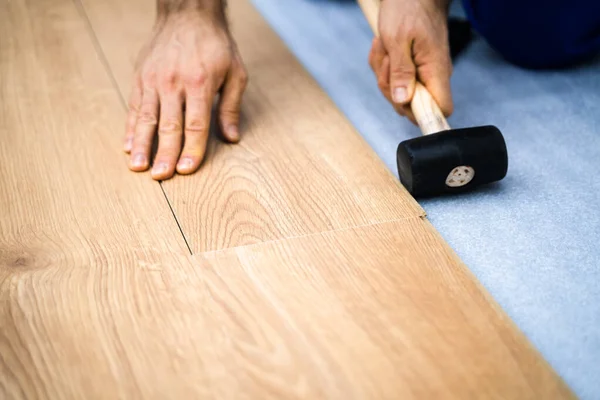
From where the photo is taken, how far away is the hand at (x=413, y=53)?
150cm

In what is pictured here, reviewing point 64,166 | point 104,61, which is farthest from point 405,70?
point 104,61

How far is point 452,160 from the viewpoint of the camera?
1.30 metres

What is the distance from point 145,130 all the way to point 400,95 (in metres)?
0.58

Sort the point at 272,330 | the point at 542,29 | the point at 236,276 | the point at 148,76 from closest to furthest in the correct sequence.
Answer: the point at 272,330 < the point at 236,276 < the point at 148,76 < the point at 542,29

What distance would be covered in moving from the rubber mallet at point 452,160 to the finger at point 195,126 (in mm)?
437

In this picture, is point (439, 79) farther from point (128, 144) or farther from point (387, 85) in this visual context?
point (128, 144)

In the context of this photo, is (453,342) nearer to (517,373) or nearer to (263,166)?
(517,373)

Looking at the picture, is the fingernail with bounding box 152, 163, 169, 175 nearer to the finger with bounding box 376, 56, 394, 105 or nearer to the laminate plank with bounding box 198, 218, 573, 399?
the laminate plank with bounding box 198, 218, 573, 399

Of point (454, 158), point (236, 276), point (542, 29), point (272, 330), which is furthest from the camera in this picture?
point (542, 29)

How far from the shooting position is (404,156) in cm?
135

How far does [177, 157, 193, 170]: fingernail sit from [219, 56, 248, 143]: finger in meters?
0.14

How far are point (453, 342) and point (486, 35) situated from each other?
4.00ft

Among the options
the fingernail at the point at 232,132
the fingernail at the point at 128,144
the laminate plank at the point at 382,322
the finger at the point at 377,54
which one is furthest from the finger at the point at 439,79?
the fingernail at the point at 128,144

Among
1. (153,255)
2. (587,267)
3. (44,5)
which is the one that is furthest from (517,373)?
(44,5)
